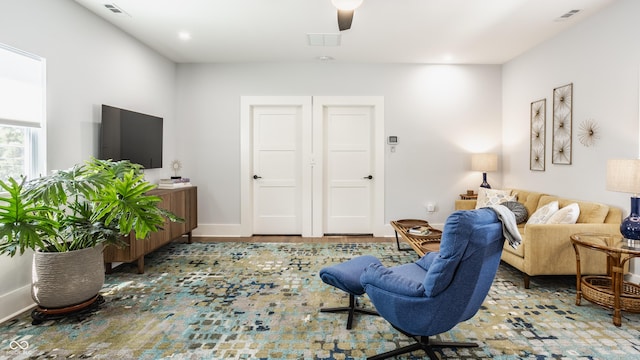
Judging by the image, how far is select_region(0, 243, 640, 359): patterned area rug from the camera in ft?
7.19

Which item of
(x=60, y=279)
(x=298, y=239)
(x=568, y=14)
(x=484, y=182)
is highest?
(x=568, y=14)

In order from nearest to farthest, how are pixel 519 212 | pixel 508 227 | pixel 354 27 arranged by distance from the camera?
pixel 508 227, pixel 354 27, pixel 519 212

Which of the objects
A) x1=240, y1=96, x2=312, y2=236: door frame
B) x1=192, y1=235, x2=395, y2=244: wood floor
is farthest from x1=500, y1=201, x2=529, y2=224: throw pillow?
x1=240, y1=96, x2=312, y2=236: door frame

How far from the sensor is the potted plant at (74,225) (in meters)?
2.43

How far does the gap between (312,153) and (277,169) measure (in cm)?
62

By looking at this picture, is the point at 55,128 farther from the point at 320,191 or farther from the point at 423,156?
the point at 423,156

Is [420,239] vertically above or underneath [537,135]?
underneath

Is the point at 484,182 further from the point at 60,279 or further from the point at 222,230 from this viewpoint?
the point at 60,279

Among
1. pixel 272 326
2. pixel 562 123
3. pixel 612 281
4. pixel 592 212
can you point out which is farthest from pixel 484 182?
pixel 272 326

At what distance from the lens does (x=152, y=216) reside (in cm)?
289

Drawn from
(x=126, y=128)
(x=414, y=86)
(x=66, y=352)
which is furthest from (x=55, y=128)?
(x=414, y=86)

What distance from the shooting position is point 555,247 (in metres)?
3.13

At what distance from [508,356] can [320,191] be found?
11.9 ft

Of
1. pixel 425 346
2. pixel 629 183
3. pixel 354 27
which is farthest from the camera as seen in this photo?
pixel 354 27
